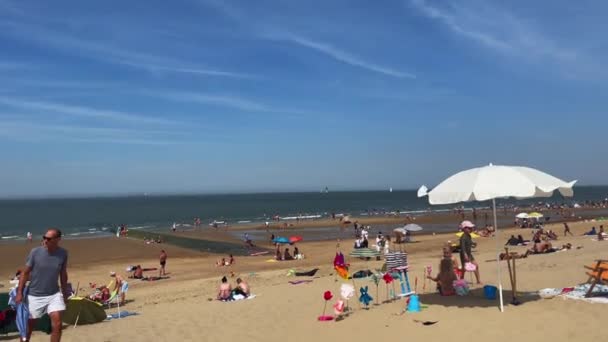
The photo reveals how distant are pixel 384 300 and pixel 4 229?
6088 centimetres

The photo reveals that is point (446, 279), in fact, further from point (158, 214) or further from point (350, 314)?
point (158, 214)

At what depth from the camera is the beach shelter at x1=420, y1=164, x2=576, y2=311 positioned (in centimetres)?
754

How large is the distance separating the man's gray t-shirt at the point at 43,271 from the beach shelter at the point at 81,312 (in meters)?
4.82

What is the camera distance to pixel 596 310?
26.0 feet

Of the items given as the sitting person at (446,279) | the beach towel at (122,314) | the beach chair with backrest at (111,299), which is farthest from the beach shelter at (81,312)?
the sitting person at (446,279)

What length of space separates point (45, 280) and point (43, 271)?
0.37 ft

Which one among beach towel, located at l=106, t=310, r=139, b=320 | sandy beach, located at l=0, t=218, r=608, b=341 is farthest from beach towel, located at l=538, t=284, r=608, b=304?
beach towel, located at l=106, t=310, r=139, b=320

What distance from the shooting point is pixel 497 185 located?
25.0 feet

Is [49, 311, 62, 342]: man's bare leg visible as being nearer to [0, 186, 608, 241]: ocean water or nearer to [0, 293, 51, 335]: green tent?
[0, 293, 51, 335]: green tent

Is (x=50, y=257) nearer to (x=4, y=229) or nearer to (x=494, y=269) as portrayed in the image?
(x=494, y=269)

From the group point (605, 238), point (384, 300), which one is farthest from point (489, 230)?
point (384, 300)

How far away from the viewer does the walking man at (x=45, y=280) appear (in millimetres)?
6012

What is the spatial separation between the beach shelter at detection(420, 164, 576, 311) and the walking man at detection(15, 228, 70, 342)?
222 inches

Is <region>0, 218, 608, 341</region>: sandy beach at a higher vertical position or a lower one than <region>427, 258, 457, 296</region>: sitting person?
lower
